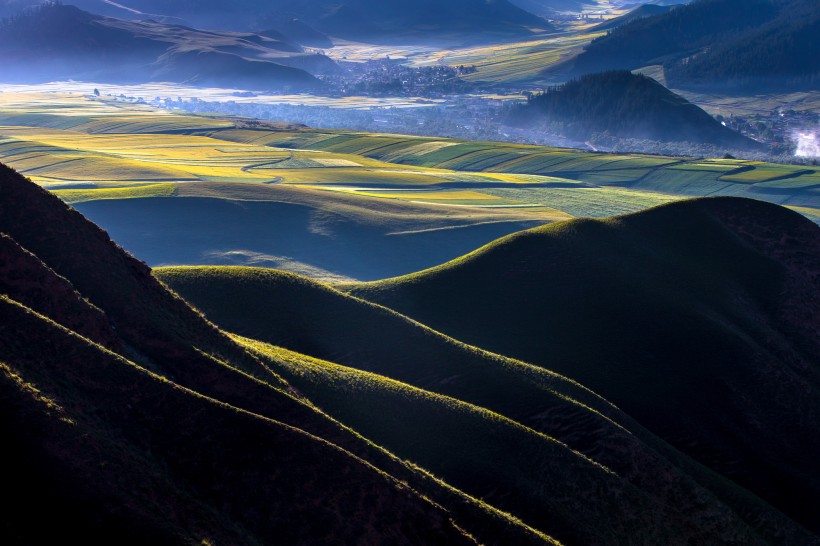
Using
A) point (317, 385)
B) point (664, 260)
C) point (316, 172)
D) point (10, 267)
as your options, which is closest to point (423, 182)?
point (316, 172)

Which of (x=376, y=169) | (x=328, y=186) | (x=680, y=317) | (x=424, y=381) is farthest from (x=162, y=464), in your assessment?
(x=376, y=169)

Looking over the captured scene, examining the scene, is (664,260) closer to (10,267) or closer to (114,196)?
(10,267)

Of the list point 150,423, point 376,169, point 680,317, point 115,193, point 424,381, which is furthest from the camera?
point 376,169

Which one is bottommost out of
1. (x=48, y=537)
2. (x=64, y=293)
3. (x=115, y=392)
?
(x=48, y=537)

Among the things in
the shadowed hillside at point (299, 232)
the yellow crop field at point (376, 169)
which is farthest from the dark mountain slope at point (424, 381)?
the yellow crop field at point (376, 169)

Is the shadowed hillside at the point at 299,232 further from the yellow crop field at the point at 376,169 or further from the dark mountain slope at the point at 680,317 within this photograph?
the dark mountain slope at the point at 680,317

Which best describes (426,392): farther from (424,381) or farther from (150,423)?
(150,423)
